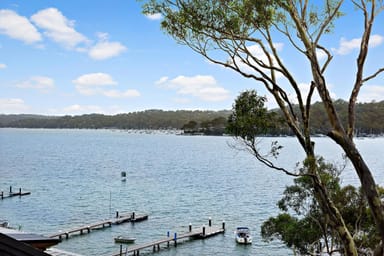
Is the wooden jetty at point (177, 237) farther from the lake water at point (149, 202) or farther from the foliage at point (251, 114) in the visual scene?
the foliage at point (251, 114)

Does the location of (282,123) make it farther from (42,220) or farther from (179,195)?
(179,195)

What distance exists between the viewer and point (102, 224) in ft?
111

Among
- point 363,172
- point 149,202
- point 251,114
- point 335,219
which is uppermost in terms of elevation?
point 251,114

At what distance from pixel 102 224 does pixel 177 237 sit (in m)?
7.03

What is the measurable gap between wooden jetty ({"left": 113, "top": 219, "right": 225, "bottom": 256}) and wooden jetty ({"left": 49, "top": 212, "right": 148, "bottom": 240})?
5594 millimetres

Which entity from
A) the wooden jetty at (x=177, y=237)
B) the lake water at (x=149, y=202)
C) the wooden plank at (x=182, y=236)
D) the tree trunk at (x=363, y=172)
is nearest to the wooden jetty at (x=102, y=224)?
the lake water at (x=149, y=202)

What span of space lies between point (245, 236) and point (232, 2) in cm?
2359

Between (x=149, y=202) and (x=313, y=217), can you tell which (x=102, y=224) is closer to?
(x=149, y=202)

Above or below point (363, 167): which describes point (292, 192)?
below

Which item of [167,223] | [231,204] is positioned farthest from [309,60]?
[231,204]

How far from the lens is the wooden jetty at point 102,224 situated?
30.4 m

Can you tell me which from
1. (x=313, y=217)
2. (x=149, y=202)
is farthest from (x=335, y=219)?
(x=149, y=202)

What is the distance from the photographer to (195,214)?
38906 mm

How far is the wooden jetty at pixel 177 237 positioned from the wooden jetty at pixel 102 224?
559 cm
